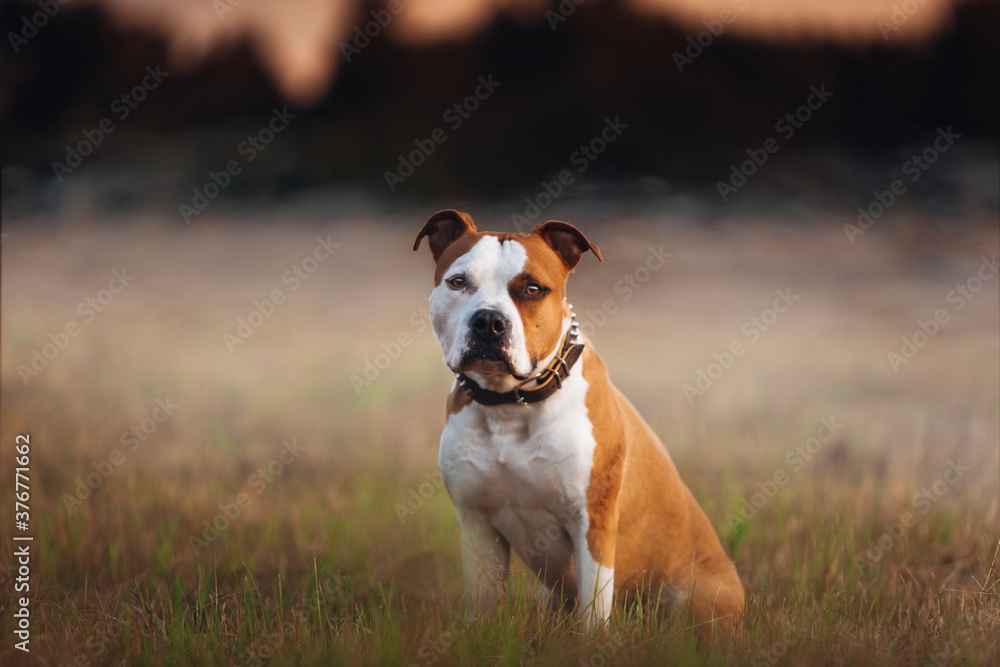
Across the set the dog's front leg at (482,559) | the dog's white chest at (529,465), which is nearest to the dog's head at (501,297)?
the dog's white chest at (529,465)

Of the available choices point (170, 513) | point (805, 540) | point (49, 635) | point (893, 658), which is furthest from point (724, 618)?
point (170, 513)

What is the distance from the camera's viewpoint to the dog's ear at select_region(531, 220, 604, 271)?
4188 mm

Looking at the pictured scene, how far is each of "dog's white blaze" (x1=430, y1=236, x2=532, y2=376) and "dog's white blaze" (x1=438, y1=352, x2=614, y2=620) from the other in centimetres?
40

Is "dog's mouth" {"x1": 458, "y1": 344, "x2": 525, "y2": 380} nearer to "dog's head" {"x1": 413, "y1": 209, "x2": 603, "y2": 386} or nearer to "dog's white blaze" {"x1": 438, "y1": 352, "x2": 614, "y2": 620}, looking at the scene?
"dog's head" {"x1": 413, "y1": 209, "x2": 603, "y2": 386}

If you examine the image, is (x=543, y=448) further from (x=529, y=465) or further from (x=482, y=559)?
(x=482, y=559)

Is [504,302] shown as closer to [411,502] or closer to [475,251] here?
[475,251]

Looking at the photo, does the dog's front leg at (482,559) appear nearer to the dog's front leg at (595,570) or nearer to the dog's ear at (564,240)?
the dog's front leg at (595,570)

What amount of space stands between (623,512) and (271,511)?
3.06 m

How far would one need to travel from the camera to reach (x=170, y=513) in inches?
241

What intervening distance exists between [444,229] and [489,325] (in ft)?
2.87

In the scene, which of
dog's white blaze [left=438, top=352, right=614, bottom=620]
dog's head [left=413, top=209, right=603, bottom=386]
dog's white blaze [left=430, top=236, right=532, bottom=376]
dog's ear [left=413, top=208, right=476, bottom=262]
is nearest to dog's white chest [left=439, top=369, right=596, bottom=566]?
dog's white blaze [left=438, top=352, right=614, bottom=620]

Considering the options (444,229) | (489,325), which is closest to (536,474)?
(489,325)

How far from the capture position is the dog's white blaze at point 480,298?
3.78 meters

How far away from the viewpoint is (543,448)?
4062mm
